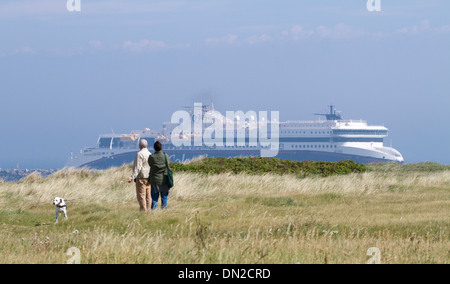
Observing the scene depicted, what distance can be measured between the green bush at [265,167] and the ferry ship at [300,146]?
2724 inches

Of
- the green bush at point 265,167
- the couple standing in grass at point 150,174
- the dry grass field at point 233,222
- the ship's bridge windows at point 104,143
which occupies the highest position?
the couple standing in grass at point 150,174

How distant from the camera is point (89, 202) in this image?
15.1 meters

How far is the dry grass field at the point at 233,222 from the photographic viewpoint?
6875 millimetres

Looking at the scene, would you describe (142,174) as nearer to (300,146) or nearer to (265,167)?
(265,167)

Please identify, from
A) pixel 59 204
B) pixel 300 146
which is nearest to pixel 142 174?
pixel 59 204

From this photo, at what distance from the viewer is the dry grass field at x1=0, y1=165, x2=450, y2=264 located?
688 centimetres

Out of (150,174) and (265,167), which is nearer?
(150,174)

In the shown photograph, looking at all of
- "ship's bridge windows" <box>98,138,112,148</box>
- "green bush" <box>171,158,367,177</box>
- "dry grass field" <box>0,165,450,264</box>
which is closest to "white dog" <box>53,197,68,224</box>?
"dry grass field" <box>0,165,450,264</box>

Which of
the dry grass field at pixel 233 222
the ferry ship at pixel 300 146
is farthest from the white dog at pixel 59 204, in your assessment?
the ferry ship at pixel 300 146

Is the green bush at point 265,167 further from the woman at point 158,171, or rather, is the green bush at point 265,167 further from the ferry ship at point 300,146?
the ferry ship at point 300,146

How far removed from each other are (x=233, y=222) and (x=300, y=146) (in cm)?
9208

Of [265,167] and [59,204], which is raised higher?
[59,204]

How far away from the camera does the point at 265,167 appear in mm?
24656
